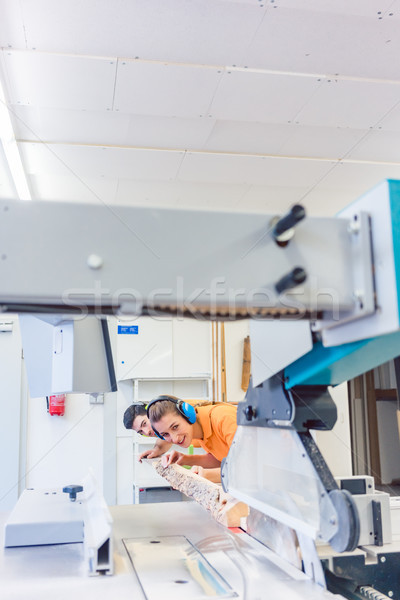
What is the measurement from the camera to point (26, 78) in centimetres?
275

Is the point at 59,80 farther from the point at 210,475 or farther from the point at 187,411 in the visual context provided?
the point at 210,475

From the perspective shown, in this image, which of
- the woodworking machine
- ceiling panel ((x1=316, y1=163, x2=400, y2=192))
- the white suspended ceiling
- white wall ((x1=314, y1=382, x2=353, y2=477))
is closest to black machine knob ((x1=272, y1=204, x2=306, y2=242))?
the woodworking machine

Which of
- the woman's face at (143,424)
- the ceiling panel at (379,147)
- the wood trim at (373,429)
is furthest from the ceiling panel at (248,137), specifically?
the wood trim at (373,429)

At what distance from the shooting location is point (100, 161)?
11.7 ft

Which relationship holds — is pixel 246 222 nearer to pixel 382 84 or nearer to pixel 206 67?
pixel 206 67

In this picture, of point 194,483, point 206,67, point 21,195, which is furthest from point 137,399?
point 206,67

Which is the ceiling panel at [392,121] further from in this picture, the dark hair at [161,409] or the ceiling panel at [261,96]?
the dark hair at [161,409]

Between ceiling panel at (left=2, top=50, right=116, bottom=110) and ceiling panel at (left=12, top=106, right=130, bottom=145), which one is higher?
ceiling panel at (left=2, top=50, right=116, bottom=110)

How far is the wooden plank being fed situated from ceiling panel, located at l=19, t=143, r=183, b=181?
6.44 feet

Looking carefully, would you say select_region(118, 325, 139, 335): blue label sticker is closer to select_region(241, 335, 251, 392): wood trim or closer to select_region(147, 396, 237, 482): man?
select_region(241, 335, 251, 392): wood trim

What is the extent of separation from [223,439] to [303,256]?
1.88 meters

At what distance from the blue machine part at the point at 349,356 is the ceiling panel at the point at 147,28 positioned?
187 centimetres

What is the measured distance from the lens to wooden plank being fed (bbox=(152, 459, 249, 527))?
1.50 m

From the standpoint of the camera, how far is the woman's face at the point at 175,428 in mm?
2688
